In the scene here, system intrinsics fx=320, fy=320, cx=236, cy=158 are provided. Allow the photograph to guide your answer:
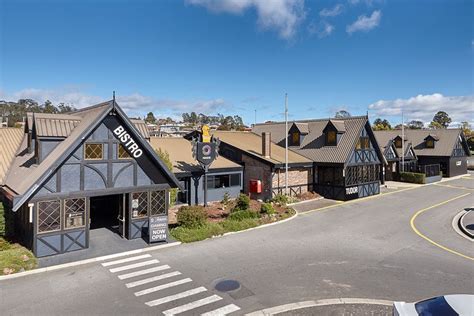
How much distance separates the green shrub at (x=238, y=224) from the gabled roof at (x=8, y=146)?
12.1 m

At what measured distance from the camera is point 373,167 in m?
31.8

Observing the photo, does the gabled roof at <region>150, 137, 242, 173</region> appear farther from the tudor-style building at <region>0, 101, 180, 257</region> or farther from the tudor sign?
the tudor sign

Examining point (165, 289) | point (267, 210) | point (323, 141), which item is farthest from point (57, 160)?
point (323, 141)

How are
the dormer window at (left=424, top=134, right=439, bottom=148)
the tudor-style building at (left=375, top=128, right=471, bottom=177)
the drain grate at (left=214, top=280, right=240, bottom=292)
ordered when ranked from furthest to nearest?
the dormer window at (left=424, top=134, right=439, bottom=148) → the tudor-style building at (left=375, top=128, right=471, bottom=177) → the drain grate at (left=214, top=280, right=240, bottom=292)

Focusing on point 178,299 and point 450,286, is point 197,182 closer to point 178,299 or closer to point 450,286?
point 178,299

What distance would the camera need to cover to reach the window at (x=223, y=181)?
86.9 feet

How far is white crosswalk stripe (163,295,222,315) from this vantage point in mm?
9852

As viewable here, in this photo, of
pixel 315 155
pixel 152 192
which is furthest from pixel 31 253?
pixel 315 155

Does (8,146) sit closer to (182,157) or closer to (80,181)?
(80,181)

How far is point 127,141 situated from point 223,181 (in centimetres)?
1287

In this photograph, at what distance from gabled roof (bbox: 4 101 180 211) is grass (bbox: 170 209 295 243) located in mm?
2581

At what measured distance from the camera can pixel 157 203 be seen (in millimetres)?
16875

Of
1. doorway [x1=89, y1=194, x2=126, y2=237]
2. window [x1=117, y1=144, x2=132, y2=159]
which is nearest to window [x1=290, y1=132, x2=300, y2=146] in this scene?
doorway [x1=89, y1=194, x2=126, y2=237]

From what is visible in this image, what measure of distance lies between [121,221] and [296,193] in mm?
16799
